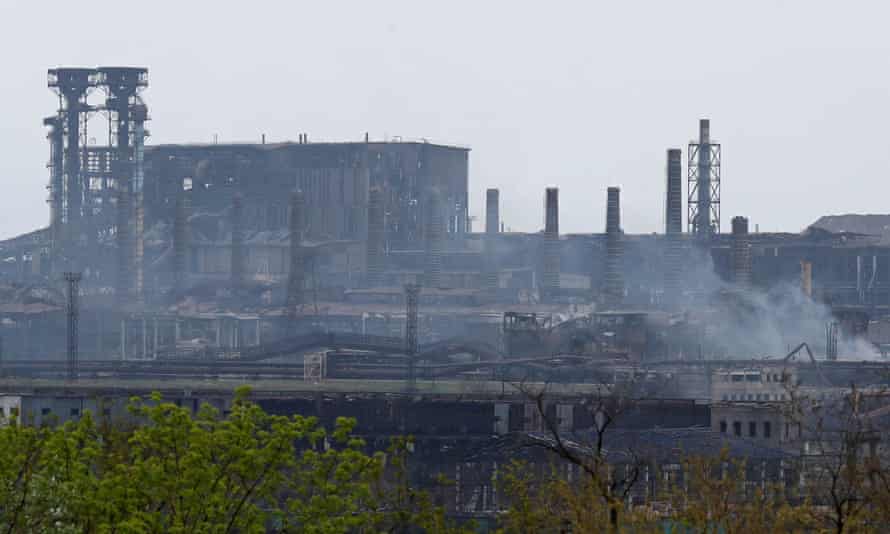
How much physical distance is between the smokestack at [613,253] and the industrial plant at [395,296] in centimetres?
7

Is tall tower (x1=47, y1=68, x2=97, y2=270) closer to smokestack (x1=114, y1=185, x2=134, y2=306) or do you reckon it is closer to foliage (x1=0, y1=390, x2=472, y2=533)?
smokestack (x1=114, y1=185, x2=134, y2=306)

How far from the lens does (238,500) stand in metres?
12.5

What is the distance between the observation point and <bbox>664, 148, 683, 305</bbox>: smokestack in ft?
184

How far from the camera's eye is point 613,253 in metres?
56.8

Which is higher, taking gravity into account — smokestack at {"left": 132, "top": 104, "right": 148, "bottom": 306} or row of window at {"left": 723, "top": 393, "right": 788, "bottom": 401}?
smokestack at {"left": 132, "top": 104, "right": 148, "bottom": 306}

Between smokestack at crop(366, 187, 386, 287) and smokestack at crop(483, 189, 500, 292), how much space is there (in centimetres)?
322

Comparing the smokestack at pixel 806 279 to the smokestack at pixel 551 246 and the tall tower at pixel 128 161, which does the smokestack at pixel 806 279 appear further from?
the tall tower at pixel 128 161

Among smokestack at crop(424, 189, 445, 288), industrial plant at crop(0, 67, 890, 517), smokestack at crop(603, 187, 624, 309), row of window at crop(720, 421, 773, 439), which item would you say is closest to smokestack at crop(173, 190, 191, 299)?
industrial plant at crop(0, 67, 890, 517)

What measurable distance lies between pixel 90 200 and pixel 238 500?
54.3 meters

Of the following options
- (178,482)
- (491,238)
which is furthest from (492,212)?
(178,482)

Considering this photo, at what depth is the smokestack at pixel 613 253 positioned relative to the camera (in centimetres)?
5666

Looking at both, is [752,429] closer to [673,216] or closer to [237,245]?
[673,216]

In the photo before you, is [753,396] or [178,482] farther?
[753,396]

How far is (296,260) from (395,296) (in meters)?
4.08
